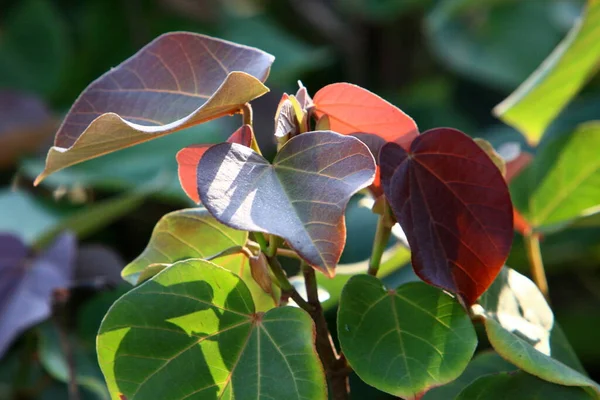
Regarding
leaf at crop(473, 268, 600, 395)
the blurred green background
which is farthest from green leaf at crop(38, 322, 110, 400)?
leaf at crop(473, 268, 600, 395)

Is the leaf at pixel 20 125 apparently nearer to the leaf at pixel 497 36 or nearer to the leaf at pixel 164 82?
the leaf at pixel 497 36

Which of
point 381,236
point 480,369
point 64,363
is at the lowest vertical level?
point 64,363

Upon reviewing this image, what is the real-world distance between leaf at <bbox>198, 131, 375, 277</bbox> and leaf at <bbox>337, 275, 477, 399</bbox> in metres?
0.07

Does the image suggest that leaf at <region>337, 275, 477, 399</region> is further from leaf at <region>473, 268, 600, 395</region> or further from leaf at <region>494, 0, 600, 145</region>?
leaf at <region>494, 0, 600, 145</region>

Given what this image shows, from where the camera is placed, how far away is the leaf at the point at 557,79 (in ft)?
2.35

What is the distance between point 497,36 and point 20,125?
947mm

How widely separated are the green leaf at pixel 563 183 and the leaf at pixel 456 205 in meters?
0.23

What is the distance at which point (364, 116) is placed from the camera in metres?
0.42

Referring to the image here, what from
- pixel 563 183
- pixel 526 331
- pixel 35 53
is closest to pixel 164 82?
pixel 526 331

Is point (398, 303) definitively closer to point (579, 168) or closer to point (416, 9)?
point (579, 168)

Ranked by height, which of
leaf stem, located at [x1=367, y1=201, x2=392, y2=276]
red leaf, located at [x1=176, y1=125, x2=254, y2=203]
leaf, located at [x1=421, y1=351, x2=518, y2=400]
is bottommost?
leaf, located at [x1=421, y1=351, x2=518, y2=400]

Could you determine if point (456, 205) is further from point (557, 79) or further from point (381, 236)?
point (557, 79)

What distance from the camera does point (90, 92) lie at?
1.46 feet

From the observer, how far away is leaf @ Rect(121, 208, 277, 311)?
458 millimetres
